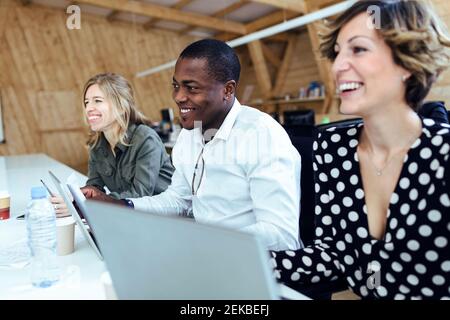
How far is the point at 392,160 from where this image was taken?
3.07ft

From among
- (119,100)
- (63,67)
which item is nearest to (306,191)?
(119,100)

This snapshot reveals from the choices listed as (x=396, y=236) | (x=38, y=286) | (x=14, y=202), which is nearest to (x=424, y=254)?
(x=396, y=236)

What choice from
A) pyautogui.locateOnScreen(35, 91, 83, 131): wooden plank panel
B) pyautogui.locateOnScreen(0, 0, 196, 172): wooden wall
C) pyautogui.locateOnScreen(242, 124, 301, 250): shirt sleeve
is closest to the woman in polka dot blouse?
pyautogui.locateOnScreen(242, 124, 301, 250): shirt sleeve

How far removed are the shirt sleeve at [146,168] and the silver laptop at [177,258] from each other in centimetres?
124

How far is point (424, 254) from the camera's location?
853 millimetres

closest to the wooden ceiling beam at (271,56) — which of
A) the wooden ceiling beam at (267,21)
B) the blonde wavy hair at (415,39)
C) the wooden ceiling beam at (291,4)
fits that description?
the wooden ceiling beam at (267,21)

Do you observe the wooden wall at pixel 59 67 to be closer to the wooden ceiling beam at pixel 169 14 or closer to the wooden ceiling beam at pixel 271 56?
the wooden ceiling beam at pixel 169 14

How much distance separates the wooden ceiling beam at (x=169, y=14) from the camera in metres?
6.04

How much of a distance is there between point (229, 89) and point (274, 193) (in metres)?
0.44

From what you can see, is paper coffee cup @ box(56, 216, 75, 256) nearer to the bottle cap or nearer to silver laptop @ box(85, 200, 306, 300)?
the bottle cap

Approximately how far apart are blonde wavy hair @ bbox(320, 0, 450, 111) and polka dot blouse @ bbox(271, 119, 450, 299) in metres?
0.10

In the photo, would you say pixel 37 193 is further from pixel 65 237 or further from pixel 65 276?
pixel 65 276

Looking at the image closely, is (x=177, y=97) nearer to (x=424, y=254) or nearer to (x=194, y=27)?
(x=424, y=254)
